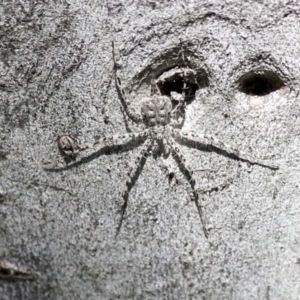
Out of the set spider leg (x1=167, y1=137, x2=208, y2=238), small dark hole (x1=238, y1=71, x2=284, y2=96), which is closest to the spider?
spider leg (x1=167, y1=137, x2=208, y2=238)

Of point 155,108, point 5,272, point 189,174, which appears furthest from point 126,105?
point 5,272

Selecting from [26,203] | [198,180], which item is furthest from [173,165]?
[26,203]

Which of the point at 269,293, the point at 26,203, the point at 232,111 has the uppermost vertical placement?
the point at 232,111

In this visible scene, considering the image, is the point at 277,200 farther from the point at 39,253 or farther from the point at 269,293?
the point at 39,253

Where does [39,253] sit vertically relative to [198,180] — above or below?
below

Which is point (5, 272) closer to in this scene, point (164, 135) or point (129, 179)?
point (129, 179)
